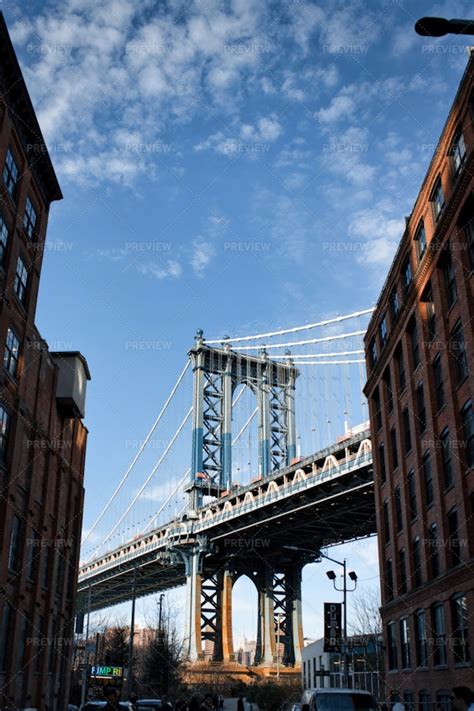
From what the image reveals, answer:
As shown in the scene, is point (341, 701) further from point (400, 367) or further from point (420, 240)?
point (420, 240)

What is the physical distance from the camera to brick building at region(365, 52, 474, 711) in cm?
2769

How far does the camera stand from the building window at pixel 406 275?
36.2 m

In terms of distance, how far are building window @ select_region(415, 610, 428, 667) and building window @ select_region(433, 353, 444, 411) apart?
335 inches

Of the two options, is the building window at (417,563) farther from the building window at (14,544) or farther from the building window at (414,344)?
the building window at (14,544)

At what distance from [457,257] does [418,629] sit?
1541cm

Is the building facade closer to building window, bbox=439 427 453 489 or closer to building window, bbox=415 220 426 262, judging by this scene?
building window, bbox=439 427 453 489

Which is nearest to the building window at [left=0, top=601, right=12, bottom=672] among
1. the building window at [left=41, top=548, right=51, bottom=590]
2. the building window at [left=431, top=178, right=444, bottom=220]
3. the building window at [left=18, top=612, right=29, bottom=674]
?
the building window at [left=18, top=612, right=29, bottom=674]

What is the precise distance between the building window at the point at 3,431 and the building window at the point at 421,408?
16.8 metres

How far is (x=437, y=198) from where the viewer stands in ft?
106

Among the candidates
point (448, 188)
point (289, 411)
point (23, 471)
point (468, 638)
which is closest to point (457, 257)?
point (448, 188)

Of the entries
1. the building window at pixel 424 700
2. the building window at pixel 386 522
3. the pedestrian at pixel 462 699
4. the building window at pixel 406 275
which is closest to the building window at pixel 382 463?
the building window at pixel 386 522

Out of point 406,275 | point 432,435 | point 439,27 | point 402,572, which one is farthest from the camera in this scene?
point 406,275

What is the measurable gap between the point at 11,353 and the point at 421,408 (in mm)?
17014

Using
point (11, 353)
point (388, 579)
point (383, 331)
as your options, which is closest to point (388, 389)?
point (383, 331)
